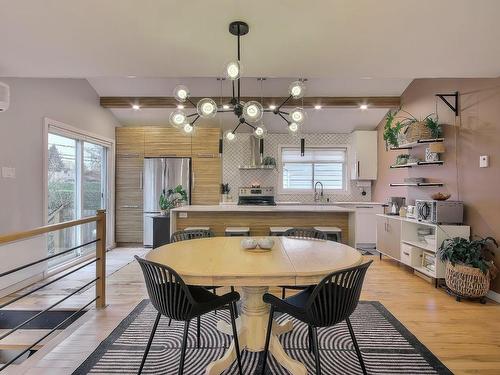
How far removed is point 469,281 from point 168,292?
10.1 ft

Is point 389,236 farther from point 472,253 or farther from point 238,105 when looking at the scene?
point 238,105

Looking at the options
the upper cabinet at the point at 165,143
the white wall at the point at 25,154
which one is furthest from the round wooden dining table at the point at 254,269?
the upper cabinet at the point at 165,143

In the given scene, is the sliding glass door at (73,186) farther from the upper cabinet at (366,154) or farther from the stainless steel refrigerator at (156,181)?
the upper cabinet at (366,154)

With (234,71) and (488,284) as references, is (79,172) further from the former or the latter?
(488,284)

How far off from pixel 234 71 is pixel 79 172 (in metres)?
3.88

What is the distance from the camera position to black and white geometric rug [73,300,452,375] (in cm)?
205

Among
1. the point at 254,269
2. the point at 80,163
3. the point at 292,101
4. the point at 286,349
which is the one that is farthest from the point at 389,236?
the point at 80,163

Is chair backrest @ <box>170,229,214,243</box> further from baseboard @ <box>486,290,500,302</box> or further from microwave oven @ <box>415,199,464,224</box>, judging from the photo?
baseboard @ <box>486,290,500,302</box>

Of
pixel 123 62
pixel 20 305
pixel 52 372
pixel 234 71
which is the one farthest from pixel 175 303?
pixel 20 305

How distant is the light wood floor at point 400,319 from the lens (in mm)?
2148

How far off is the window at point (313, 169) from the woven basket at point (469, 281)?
11.7 ft

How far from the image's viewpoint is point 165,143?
6.06 metres

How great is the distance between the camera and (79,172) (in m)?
4.99

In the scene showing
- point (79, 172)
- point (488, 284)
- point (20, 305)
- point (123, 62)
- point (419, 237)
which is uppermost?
point (123, 62)
